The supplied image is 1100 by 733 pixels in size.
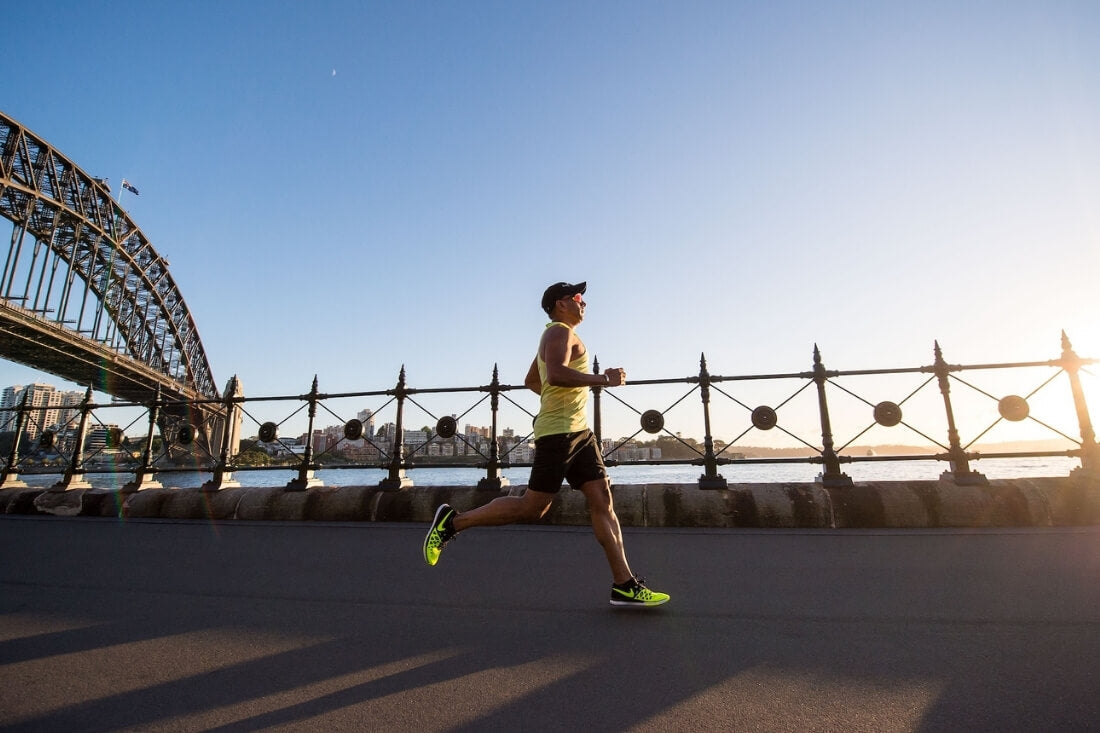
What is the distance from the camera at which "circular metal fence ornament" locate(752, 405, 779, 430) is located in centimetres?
614

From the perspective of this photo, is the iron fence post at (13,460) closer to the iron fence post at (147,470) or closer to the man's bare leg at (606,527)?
the iron fence post at (147,470)

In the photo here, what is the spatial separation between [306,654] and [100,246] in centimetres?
6306

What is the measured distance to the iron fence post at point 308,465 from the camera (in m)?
6.47

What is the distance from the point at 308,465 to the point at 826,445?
20.2ft

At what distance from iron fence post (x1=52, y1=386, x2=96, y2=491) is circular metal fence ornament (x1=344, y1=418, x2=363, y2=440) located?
4292 millimetres

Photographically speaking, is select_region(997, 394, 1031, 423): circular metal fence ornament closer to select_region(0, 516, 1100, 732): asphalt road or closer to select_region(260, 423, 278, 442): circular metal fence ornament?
select_region(0, 516, 1100, 732): asphalt road

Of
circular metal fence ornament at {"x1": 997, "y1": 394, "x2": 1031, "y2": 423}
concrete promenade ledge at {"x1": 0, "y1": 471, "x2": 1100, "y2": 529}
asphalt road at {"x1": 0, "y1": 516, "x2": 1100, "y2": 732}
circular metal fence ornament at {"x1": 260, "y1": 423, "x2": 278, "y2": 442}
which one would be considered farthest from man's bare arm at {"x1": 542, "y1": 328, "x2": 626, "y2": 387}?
circular metal fence ornament at {"x1": 260, "y1": 423, "x2": 278, "y2": 442}

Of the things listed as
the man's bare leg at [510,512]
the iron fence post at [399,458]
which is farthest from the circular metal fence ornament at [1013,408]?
the iron fence post at [399,458]

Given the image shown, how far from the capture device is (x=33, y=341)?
3797cm

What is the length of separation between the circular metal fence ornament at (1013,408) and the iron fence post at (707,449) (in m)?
3.30

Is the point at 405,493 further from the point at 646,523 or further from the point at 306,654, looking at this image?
the point at 306,654

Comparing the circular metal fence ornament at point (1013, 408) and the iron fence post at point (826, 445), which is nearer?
the iron fence post at point (826, 445)

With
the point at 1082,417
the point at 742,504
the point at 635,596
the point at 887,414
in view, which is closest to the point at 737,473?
the point at 887,414

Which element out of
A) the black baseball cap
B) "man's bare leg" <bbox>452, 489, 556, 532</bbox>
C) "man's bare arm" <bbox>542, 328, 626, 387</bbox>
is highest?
the black baseball cap
